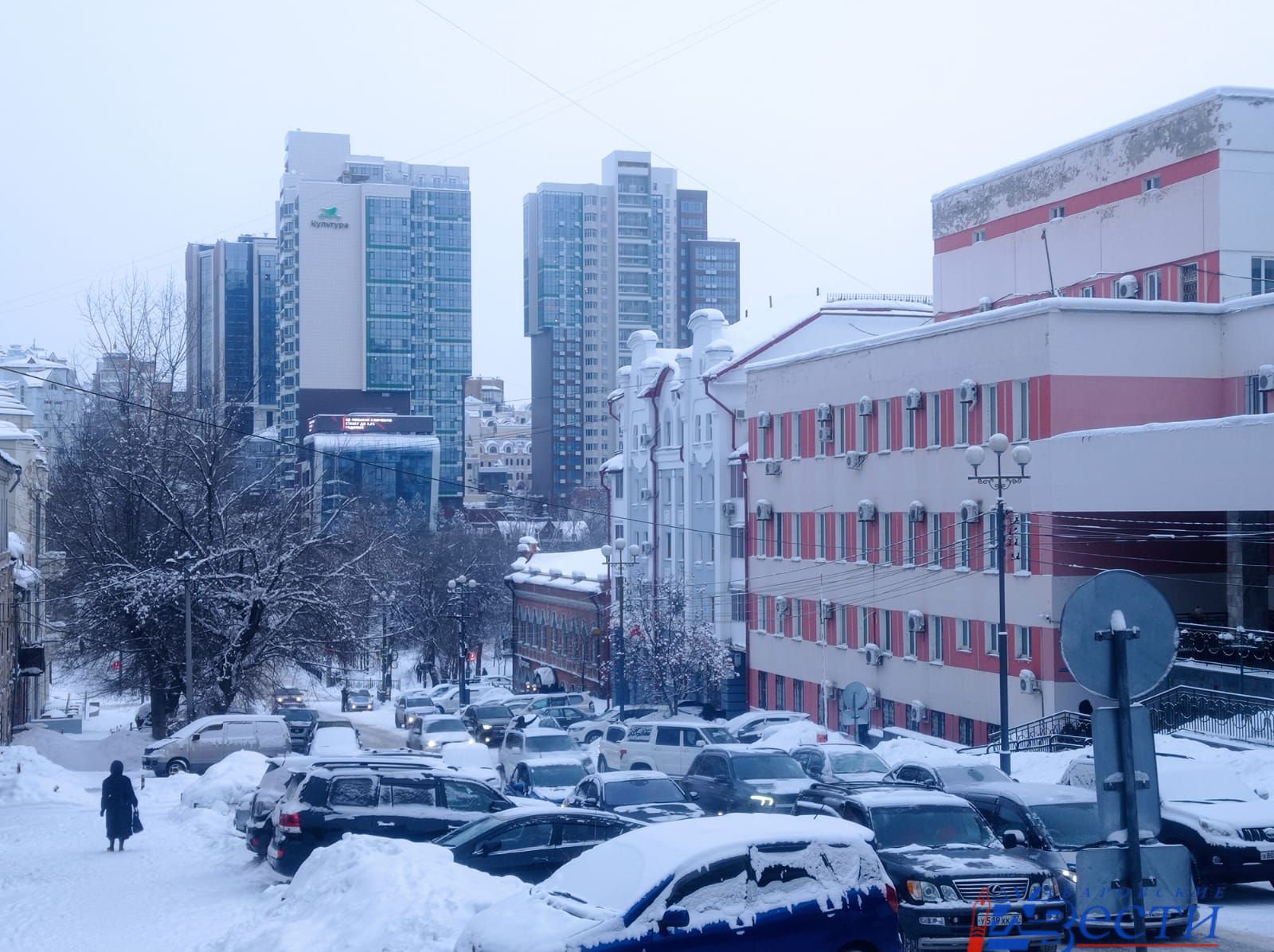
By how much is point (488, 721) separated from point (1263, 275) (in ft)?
88.5

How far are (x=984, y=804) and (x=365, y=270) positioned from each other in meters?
148

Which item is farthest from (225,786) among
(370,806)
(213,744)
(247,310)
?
(247,310)

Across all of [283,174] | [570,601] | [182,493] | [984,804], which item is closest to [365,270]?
[283,174]

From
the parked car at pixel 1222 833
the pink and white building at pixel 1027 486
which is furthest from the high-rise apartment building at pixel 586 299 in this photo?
the parked car at pixel 1222 833

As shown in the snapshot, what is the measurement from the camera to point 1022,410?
3378cm

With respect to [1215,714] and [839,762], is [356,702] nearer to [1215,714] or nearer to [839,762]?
[839,762]

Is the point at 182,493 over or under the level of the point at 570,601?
over

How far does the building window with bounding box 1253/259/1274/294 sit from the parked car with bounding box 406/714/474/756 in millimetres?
25439

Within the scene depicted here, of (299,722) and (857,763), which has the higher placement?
(857,763)

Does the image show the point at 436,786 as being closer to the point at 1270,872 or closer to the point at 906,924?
the point at 906,924

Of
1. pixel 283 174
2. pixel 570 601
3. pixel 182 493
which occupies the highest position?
pixel 283 174

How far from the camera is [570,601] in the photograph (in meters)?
65.8

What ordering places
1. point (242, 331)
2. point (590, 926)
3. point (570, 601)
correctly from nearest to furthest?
point (590, 926), point (570, 601), point (242, 331)

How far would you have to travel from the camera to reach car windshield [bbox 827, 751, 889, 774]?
80.7 ft
